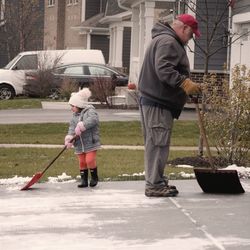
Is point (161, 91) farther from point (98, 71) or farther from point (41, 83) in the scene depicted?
point (41, 83)

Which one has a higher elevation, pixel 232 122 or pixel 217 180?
pixel 232 122

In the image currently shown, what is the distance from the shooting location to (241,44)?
60.8 ft

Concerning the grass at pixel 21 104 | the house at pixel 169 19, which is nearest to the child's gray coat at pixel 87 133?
the house at pixel 169 19

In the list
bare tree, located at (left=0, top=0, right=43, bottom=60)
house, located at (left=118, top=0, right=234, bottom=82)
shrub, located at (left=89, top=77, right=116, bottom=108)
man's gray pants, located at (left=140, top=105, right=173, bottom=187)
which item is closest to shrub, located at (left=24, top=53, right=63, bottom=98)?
house, located at (left=118, top=0, right=234, bottom=82)

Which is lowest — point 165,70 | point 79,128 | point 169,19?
point 79,128

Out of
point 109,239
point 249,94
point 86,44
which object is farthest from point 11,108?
point 86,44

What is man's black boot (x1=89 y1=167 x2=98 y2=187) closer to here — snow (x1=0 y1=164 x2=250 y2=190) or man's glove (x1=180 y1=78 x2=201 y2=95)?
snow (x1=0 y1=164 x2=250 y2=190)

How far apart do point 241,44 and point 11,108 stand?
8.11 meters

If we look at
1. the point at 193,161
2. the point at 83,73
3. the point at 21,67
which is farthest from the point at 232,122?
the point at 21,67

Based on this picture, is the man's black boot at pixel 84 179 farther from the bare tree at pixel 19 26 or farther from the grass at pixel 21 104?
the bare tree at pixel 19 26

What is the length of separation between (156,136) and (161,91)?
1.58 feet

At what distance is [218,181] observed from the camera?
7.51 m

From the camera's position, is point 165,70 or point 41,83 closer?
point 165,70

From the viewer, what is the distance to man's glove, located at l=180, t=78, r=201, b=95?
6.65 metres
